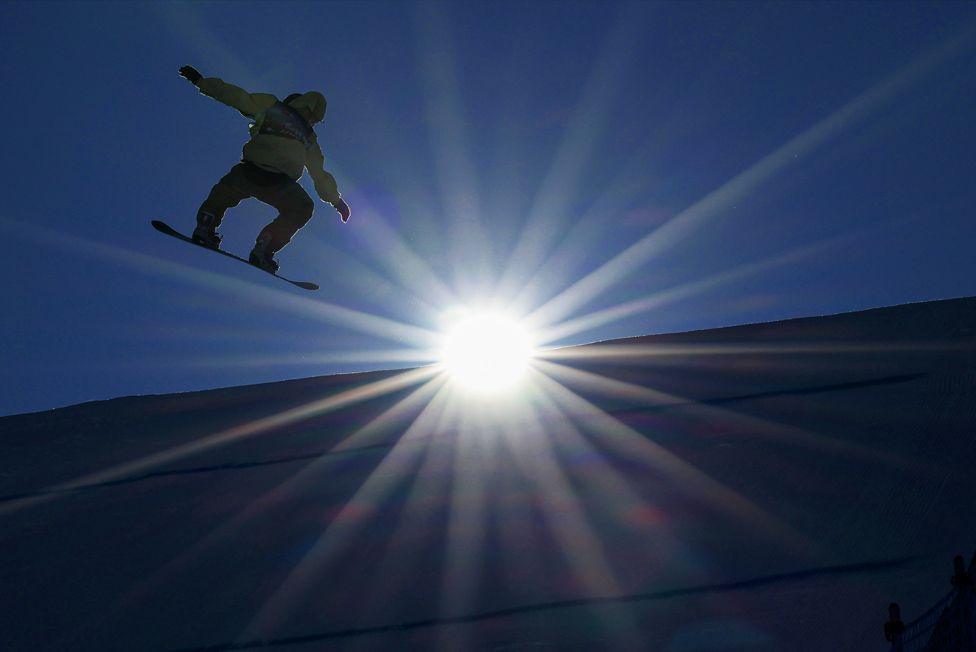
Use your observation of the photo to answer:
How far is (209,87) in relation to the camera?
641 centimetres

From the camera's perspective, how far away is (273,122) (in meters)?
6.39

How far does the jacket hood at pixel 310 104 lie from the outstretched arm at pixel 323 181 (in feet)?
0.77

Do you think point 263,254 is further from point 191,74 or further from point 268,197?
point 191,74

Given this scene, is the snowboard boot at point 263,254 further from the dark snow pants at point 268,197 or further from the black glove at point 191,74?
the black glove at point 191,74

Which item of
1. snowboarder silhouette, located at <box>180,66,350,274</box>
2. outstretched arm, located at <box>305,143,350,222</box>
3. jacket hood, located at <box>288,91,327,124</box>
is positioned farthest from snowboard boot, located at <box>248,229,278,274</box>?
jacket hood, located at <box>288,91,327,124</box>

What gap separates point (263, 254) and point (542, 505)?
2748 millimetres

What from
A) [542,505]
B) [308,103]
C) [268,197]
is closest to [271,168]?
[268,197]

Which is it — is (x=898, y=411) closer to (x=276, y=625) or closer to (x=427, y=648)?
(x=427, y=648)

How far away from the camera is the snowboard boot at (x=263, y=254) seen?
22.7 ft

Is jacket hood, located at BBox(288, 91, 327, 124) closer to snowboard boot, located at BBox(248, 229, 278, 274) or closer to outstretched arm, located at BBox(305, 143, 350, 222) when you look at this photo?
outstretched arm, located at BBox(305, 143, 350, 222)

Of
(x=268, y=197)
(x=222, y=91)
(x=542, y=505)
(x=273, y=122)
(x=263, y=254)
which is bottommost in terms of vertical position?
(x=542, y=505)

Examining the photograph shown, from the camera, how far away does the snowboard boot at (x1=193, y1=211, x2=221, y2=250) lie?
671cm

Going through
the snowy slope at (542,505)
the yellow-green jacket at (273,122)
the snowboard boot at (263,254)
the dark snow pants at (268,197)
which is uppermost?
the yellow-green jacket at (273,122)

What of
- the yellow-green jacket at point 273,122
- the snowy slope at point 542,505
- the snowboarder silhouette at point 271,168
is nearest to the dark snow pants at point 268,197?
the snowboarder silhouette at point 271,168
